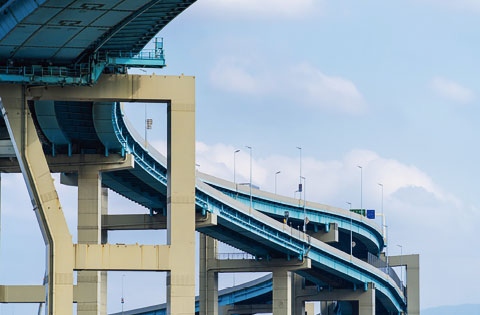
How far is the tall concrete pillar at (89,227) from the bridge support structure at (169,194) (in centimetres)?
2456

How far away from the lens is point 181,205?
69375 millimetres

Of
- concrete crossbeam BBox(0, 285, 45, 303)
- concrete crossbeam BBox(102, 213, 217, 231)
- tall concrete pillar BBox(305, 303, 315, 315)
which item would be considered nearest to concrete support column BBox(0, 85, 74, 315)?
concrete crossbeam BBox(0, 285, 45, 303)

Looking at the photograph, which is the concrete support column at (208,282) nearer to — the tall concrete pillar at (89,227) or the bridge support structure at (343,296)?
the bridge support structure at (343,296)

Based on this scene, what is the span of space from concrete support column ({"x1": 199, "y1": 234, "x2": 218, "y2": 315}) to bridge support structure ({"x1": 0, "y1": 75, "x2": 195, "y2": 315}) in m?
63.7

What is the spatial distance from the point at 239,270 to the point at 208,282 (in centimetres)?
387

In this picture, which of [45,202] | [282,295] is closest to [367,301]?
[282,295]

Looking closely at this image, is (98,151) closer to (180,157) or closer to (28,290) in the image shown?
(28,290)

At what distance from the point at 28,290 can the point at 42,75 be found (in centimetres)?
2682

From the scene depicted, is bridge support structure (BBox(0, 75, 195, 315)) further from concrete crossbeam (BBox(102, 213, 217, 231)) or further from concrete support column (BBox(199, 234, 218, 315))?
concrete support column (BBox(199, 234, 218, 315))

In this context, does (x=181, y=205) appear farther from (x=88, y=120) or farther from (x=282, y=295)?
(x=282, y=295)

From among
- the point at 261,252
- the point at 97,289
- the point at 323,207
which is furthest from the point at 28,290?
the point at 323,207

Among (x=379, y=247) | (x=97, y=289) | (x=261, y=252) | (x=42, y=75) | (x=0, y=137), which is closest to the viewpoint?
(x=42, y=75)

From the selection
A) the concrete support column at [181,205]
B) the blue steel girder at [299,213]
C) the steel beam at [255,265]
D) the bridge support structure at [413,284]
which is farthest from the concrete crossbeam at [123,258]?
the bridge support structure at [413,284]

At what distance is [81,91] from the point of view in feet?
230
